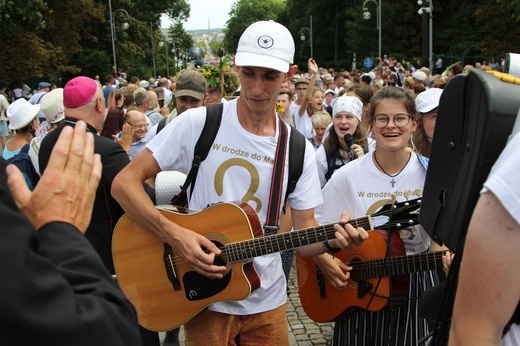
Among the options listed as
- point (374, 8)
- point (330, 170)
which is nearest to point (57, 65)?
point (374, 8)

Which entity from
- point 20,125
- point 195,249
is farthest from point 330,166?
point 20,125

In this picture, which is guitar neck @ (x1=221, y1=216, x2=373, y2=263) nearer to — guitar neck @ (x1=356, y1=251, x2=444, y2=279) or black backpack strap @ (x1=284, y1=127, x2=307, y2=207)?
black backpack strap @ (x1=284, y1=127, x2=307, y2=207)

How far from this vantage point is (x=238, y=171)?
302 cm

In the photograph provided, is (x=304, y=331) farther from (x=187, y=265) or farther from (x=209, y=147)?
(x=209, y=147)

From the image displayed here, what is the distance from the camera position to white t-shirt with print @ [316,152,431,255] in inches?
135

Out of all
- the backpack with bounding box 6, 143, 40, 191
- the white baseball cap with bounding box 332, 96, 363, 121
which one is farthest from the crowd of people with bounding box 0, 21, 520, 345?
the white baseball cap with bounding box 332, 96, 363, 121

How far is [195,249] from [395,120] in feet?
4.96

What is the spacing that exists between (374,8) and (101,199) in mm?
49142

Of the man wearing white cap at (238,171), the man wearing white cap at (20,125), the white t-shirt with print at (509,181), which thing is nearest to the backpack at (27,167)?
the man wearing white cap at (20,125)

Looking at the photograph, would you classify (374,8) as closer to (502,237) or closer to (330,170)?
(330,170)

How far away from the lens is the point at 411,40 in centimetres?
4862

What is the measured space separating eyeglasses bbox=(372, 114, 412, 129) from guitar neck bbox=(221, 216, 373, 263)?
3.15ft

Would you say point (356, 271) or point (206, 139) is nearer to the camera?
point (206, 139)

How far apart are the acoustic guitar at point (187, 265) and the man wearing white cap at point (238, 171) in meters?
0.06
